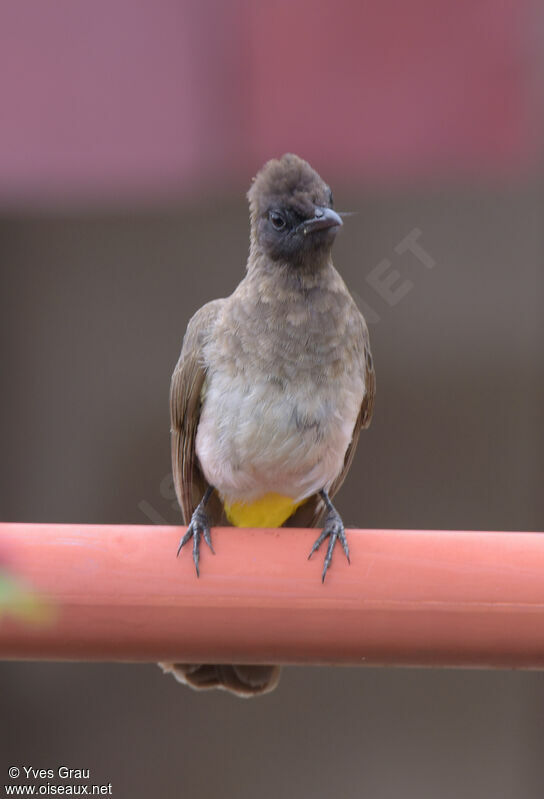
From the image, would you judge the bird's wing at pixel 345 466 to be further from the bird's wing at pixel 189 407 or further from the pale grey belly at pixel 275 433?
the bird's wing at pixel 189 407

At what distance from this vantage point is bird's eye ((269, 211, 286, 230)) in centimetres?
243

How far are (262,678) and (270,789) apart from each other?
241cm

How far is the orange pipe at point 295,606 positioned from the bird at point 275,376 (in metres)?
0.70

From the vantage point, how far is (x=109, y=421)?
4.14 metres

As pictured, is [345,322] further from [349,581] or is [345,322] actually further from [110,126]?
[110,126]

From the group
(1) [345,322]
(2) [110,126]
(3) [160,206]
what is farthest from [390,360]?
(1) [345,322]

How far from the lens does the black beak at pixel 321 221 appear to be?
232cm

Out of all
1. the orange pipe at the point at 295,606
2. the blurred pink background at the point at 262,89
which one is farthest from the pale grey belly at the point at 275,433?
the blurred pink background at the point at 262,89

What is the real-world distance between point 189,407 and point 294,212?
528 mm
